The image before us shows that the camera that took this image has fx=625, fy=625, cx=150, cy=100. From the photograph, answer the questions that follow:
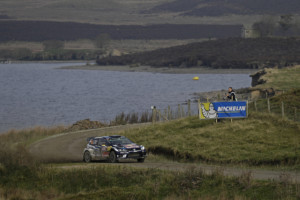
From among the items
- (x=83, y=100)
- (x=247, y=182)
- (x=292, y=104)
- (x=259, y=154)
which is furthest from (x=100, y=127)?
(x=83, y=100)

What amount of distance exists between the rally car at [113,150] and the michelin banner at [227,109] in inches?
348

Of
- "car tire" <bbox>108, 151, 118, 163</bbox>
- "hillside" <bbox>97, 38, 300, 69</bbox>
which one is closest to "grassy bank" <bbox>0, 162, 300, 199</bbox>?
"car tire" <bbox>108, 151, 118, 163</bbox>

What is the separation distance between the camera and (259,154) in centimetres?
3250

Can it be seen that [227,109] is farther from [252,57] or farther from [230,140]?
[252,57]

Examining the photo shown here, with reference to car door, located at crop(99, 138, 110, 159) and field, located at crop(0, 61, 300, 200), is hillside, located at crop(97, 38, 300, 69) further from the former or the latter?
car door, located at crop(99, 138, 110, 159)

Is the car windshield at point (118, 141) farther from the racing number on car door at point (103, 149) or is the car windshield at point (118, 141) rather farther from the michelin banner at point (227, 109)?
the michelin banner at point (227, 109)

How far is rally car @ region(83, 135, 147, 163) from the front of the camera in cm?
3188

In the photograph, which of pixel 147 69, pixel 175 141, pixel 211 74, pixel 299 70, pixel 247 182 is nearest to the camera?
pixel 247 182

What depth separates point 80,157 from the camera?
36.9 m

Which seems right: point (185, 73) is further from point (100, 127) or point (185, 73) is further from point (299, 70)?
point (100, 127)

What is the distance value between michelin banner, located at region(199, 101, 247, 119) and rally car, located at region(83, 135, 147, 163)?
8.83 m

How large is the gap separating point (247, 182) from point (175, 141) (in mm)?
14452

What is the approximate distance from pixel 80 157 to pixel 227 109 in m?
9.84

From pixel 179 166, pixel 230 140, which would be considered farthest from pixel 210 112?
pixel 179 166
